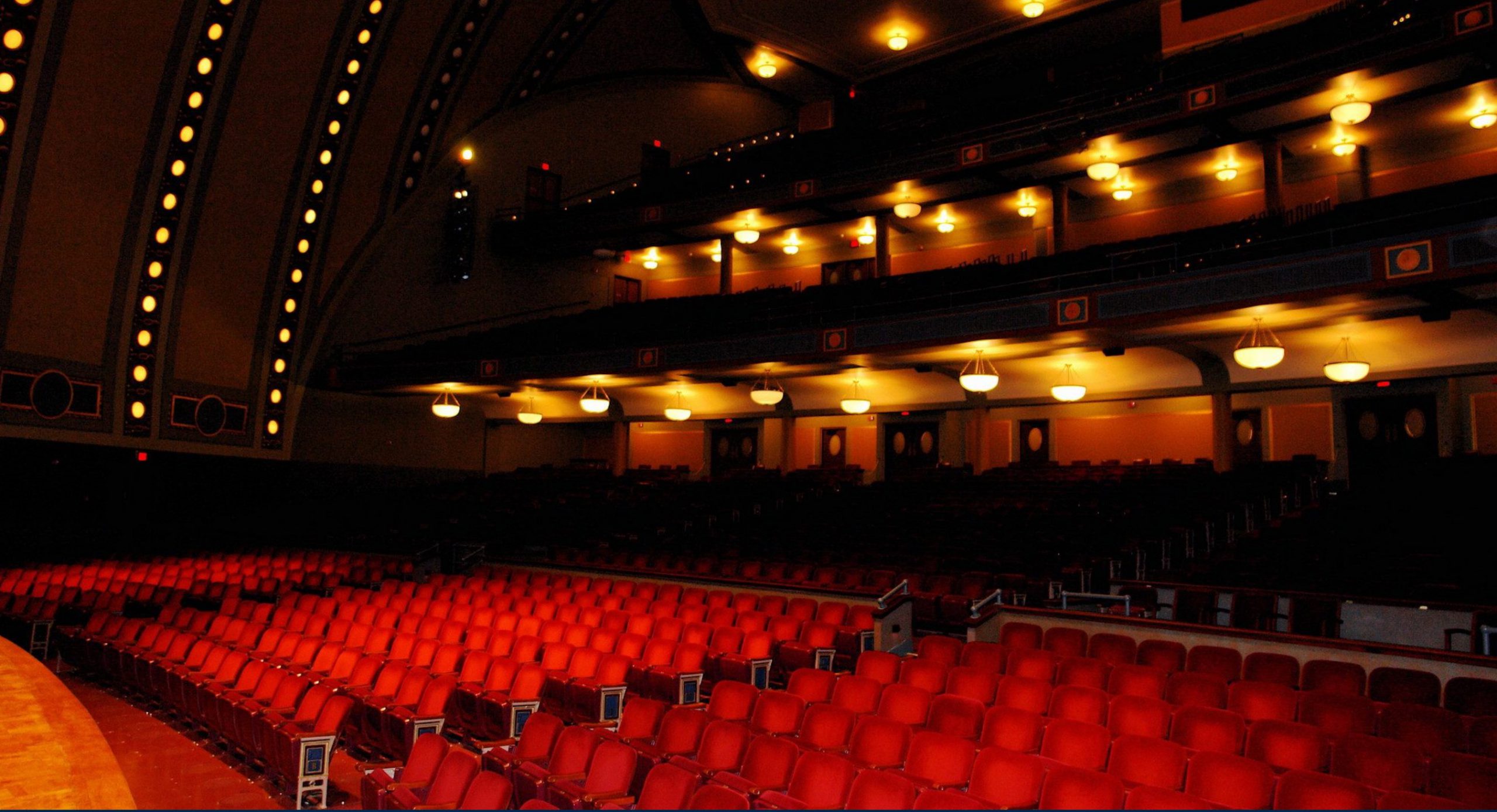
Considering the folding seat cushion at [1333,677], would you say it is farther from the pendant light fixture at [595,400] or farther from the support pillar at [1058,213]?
the pendant light fixture at [595,400]

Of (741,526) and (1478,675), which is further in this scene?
(741,526)

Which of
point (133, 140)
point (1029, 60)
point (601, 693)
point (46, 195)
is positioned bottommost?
point (601, 693)

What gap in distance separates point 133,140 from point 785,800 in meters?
13.7

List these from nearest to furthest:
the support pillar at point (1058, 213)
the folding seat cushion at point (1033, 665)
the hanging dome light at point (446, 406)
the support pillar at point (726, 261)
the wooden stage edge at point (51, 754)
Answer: the wooden stage edge at point (51, 754)
the folding seat cushion at point (1033, 665)
the support pillar at point (1058, 213)
the hanging dome light at point (446, 406)
the support pillar at point (726, 261)

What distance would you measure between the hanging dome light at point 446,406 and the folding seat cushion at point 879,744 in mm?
12882

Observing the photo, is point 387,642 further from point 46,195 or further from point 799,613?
point 46,195

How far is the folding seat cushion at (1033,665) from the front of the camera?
5.79m

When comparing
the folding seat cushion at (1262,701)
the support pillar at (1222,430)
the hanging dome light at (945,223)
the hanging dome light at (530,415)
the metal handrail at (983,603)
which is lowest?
the folding seat cushion at (1262,701)

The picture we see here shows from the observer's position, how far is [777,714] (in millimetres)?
5176

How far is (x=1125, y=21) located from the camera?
15344 mm

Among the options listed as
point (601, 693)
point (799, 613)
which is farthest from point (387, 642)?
point (799, 613)

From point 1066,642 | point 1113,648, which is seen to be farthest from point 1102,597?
point 1113,648

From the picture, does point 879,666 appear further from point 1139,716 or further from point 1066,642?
point 1139,716

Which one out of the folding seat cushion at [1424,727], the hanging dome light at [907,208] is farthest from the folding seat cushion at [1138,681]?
the hanging dome light at [907,208]
